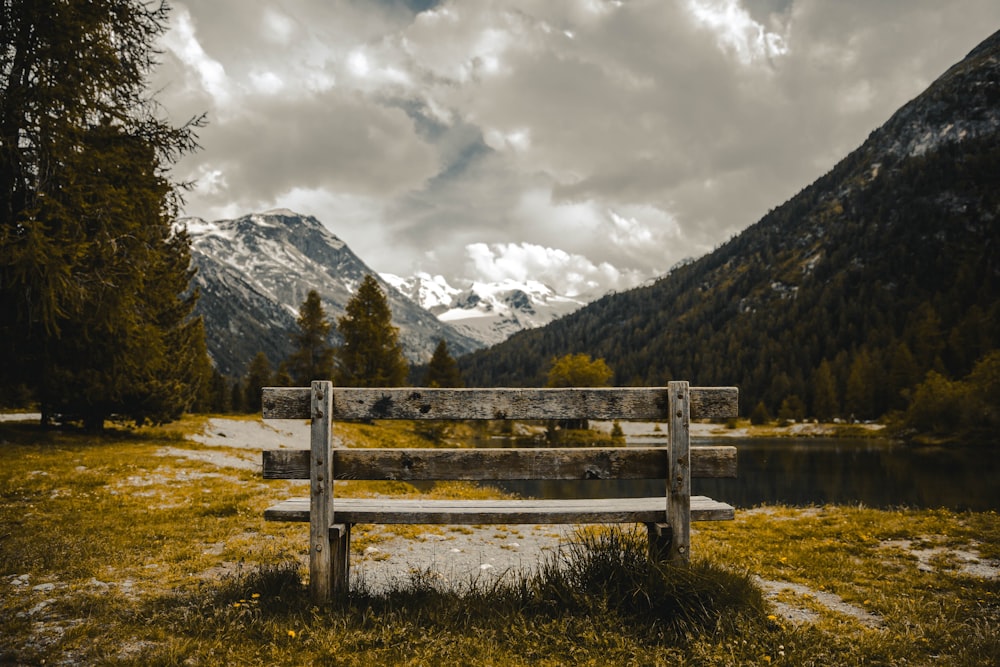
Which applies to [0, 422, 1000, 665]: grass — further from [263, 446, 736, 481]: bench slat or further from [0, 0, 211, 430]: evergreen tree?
[0, 0, 211, 430]: evergreen tree

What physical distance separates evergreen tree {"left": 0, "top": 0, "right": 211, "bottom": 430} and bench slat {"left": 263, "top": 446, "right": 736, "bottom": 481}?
9604 mm

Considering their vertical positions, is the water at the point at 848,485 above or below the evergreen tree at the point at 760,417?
above

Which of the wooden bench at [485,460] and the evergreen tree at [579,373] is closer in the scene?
the wooden bench at [485,460]

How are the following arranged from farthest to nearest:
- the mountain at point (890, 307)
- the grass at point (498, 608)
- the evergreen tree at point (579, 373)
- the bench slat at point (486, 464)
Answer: the mountain at point (890, 307), the evergreen tree at point (579, 373), the bench slat at point (486, 464), the grass at point (498, 608)

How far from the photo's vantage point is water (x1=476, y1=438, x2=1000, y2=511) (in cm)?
2325

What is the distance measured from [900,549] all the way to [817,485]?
24.7 m

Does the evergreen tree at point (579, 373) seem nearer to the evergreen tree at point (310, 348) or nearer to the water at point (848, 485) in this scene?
the water at point (848, 485)

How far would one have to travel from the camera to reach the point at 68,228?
12.4 m

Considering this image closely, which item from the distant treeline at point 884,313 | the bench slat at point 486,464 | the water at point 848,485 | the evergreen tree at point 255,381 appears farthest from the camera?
the distant treeline at point 884,313

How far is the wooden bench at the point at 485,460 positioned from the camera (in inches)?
195

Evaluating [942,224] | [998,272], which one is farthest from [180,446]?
[942,224]

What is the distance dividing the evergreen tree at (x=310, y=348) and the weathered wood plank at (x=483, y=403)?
1826 inches

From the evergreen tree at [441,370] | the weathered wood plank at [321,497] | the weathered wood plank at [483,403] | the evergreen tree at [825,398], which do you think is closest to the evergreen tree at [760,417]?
the evergreen tree at [825,398]

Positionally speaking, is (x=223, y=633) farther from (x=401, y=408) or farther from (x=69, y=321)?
(x=69, y=321)
